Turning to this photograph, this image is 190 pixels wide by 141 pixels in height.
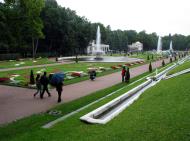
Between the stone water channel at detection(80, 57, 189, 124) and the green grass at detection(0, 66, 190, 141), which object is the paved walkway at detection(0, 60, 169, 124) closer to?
the green grass at detection(0, 66, 190, 141)

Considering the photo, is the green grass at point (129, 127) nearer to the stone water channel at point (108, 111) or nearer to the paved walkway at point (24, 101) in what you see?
the stone water channel at point (108, 111)

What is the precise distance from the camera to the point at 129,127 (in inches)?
293

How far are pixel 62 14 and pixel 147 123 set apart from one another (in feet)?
235

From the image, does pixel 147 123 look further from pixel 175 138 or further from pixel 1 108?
pixel 1 108

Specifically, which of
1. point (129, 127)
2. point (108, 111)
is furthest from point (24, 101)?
point (129, 127)

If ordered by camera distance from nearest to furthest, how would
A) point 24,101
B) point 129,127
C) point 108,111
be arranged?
point 129,127, point 108,111, point 24,101

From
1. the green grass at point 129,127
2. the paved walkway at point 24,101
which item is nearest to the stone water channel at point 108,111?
the green grass at point 129,127

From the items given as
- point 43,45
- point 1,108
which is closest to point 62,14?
point 43,45

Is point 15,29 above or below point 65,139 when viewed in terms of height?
above

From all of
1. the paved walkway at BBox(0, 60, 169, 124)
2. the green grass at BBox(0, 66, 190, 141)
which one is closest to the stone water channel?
the green grass at BBox(0, 66, 190, 141)

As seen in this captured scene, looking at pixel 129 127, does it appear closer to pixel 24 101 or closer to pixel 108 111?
pixel 108 111

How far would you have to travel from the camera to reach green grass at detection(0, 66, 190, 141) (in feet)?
21.9

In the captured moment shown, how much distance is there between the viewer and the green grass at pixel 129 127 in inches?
263

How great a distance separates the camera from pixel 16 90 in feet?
61.2
